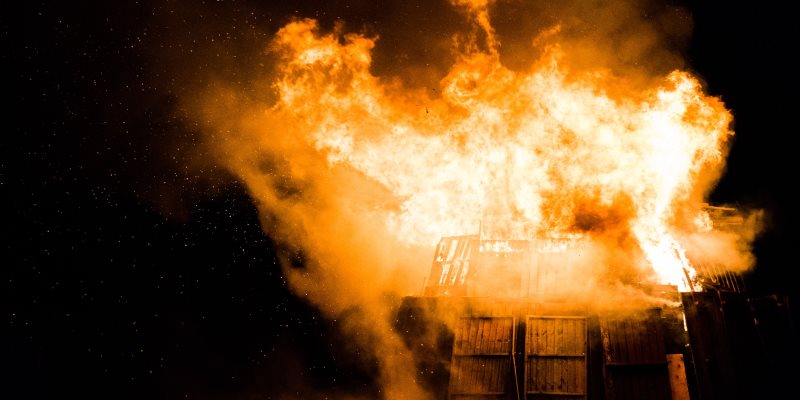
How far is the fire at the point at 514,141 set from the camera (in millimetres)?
9734

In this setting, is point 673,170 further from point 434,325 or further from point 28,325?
point 28,325

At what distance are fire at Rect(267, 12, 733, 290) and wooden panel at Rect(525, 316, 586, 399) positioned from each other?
7.92 ft

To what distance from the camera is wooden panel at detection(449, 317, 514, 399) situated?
769 cm

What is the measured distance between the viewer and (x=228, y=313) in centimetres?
1888

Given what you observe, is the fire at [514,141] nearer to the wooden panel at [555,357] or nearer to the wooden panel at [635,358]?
the wooden panel at [635,358]

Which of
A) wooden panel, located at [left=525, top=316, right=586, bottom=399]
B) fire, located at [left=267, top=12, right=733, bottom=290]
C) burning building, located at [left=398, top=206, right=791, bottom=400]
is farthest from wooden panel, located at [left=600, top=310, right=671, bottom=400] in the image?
fire, located at [left=267, top=12, right=733, bottom=290]

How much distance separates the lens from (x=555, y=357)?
7605mm

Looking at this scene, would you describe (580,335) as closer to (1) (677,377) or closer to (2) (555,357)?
(2) (555,357)

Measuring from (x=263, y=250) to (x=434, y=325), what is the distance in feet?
41.9

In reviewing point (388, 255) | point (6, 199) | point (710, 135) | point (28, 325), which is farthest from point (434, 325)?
point (6, 199)

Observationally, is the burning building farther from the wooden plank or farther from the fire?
the fire

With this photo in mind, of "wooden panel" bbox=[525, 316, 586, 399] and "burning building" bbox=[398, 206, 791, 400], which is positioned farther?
"wooden panel" bbox=[525, 316, 586, 399]

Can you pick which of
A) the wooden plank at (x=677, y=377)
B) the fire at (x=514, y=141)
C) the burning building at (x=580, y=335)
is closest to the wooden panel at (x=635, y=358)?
the burning building at (x=580, y=335)

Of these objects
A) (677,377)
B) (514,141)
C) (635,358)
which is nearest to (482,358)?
(635,358)
